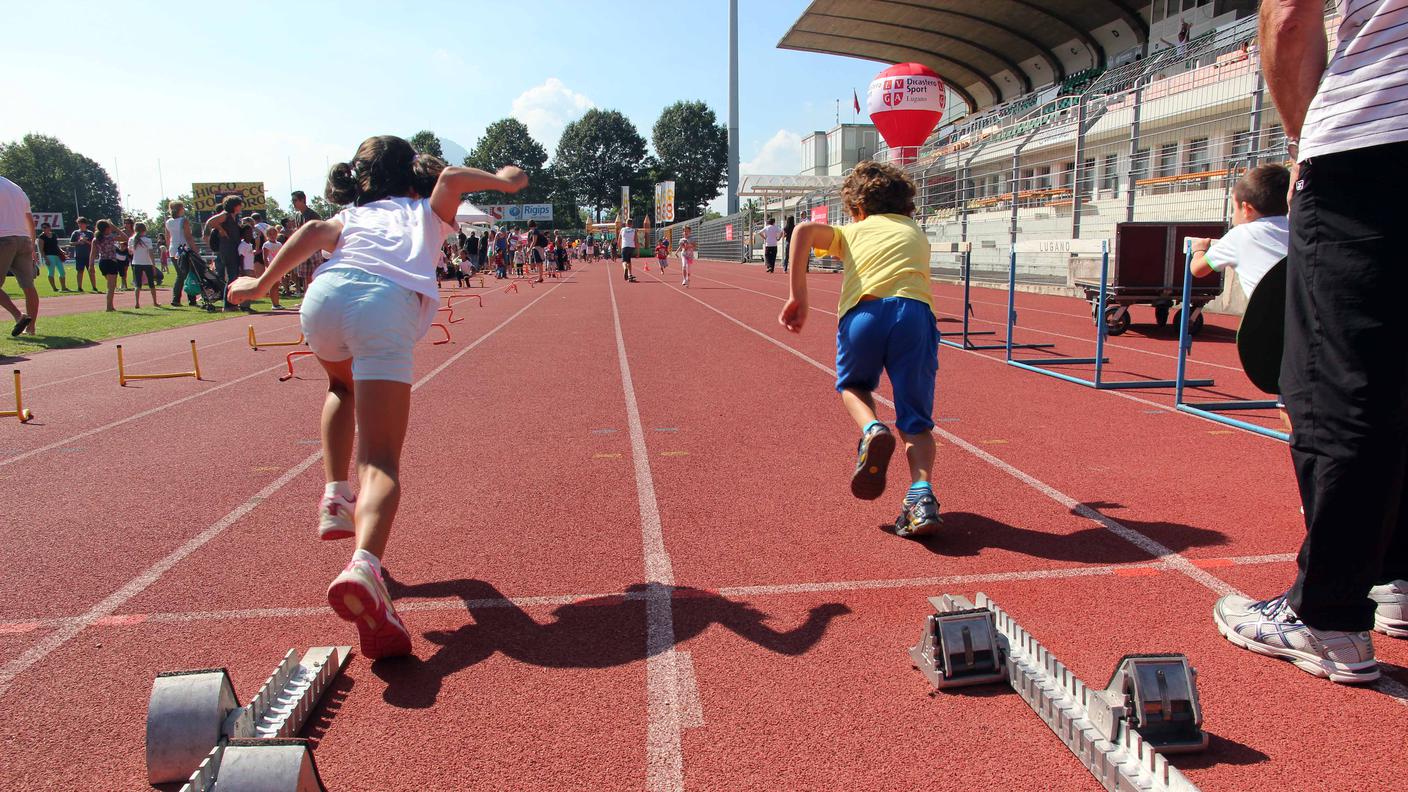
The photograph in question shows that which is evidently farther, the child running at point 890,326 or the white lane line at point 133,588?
the child running at point 890,326

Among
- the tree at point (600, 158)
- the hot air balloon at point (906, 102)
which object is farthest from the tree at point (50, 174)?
the hot air balloon at point (906, 102)

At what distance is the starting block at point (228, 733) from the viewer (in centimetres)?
188

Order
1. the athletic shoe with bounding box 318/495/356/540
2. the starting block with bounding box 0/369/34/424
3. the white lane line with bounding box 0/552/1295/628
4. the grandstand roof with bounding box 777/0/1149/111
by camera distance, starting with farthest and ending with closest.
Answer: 1. the grandstand roof with bounding box 777/0/1149/111
2. the starting block with bounding box 0/369/34/424
3. the athletic shoe with bounding box 318/495/356/540
4. the white lane line with bounding box 0/552/1295/628

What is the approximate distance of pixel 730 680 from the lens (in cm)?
281

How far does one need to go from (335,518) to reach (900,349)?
2.63m

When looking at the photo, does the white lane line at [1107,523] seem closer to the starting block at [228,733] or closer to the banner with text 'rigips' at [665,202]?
the starting block at [228,733]

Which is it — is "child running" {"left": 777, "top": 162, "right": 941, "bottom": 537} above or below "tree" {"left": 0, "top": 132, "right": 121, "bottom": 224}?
below

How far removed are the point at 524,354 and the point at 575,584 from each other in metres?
8.02

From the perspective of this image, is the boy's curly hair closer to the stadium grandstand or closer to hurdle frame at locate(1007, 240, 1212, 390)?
hurdle frame at locate(1007, 240, 1212, 390)

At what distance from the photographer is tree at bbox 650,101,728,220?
120m

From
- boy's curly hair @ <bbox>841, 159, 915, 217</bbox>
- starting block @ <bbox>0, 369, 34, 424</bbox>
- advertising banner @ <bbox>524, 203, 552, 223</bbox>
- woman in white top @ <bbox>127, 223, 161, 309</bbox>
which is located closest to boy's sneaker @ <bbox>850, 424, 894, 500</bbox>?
boy's curly hair @ <bbox>841, 159, 915, 217</bbox>

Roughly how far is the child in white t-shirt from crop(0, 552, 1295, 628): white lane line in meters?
1.83

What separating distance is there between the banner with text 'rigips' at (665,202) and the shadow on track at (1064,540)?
253ft

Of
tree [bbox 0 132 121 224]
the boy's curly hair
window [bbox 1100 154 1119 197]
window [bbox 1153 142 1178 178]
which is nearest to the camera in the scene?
the boy's curly hair
